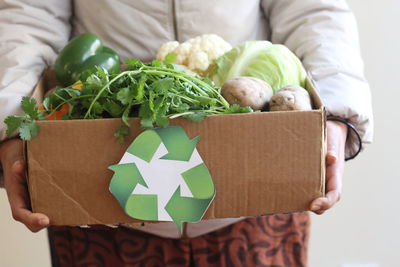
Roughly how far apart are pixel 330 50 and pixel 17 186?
0.66 metres

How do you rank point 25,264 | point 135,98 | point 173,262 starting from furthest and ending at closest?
1. point 25,264
2. point 173,262
3. point 135,98

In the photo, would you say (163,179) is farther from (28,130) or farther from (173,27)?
(173,27)

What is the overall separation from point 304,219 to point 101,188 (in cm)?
55

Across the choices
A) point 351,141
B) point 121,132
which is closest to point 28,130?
point 121,132

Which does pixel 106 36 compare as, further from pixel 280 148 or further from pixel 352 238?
pixel 352 238

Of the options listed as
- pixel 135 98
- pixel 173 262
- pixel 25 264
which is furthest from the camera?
pixel 25 264

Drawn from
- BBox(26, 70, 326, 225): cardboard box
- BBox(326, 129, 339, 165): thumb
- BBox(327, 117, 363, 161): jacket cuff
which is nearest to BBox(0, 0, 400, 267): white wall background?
BBox(327, 117, 363, 161): jacket cuff

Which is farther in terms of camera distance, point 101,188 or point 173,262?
point 173,262

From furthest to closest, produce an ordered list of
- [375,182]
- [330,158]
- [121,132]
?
[375,182]
[330,158]
[121,132]

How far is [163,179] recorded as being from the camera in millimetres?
814

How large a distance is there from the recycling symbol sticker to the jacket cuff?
0.30 meters

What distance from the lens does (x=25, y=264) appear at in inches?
75.7

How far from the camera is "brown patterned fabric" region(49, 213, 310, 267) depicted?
1.11 metres

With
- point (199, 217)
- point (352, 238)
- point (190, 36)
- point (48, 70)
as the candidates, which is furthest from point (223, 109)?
point (352, 238)
